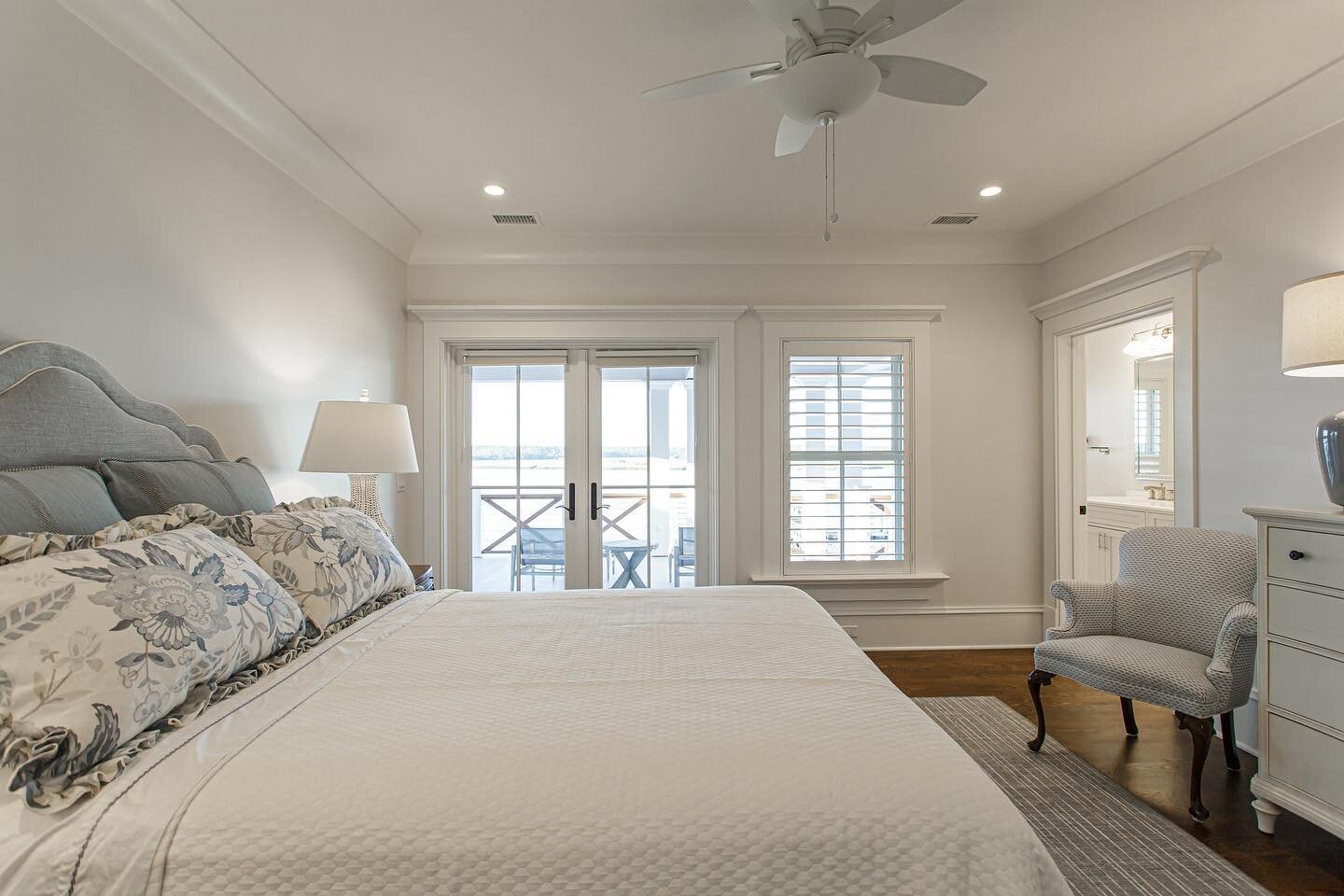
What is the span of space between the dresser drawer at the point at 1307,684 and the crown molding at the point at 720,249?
8.67 ft

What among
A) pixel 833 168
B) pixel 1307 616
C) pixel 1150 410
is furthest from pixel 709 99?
pixel 1150 410

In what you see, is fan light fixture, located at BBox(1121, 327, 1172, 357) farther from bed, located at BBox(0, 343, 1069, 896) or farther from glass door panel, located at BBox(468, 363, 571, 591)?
bed, located at BBox(0, 343, 1069, 896)

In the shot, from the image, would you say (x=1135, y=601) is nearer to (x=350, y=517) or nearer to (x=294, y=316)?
(x=350, y=517)

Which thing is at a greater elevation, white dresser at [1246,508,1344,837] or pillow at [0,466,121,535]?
pillow at [0,466,121,535]

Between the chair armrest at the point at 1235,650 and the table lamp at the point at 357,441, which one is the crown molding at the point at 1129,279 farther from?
the table lamp at the point at 357,441

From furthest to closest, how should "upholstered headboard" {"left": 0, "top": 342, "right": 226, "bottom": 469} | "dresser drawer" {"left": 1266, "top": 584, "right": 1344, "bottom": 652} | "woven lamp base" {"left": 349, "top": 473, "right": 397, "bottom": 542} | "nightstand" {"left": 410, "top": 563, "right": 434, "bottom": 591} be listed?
"woven lamp base" {"left": 349, "top": 473, "right": 397, "bottom": 542}, "nightstand" {"left": 410, "top": 563, "right": 434, "bottom": 591}, "dresser drawer" {"left": 1266, "top": 584, "right": 1344, "bottom": 652}, "upholstered headboard" {"left": 0, "top": 342, "right": 226, "bottom": 469}

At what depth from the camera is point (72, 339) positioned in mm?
1660

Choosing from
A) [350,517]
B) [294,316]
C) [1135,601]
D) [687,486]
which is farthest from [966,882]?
[687,486]

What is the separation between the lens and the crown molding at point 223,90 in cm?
178

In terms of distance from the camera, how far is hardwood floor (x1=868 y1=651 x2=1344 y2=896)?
1.83 meters

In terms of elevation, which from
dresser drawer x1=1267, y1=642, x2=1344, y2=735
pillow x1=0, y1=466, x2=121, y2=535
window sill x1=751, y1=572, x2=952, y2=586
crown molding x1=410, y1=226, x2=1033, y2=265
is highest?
crown molding x1=410, y1=226, x2=1033, y2=265

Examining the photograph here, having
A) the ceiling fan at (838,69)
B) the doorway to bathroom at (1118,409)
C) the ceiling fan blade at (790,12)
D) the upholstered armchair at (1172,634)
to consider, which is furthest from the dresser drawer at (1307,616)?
the ceiling fan blade at (790,12)

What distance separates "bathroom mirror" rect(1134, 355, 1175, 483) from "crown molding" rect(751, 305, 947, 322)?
6.82 ft

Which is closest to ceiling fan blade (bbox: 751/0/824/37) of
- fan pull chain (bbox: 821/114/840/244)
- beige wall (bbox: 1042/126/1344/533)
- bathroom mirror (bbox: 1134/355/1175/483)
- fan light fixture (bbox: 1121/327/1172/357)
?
fan pull chain (bbox: 821/114/840/244)
